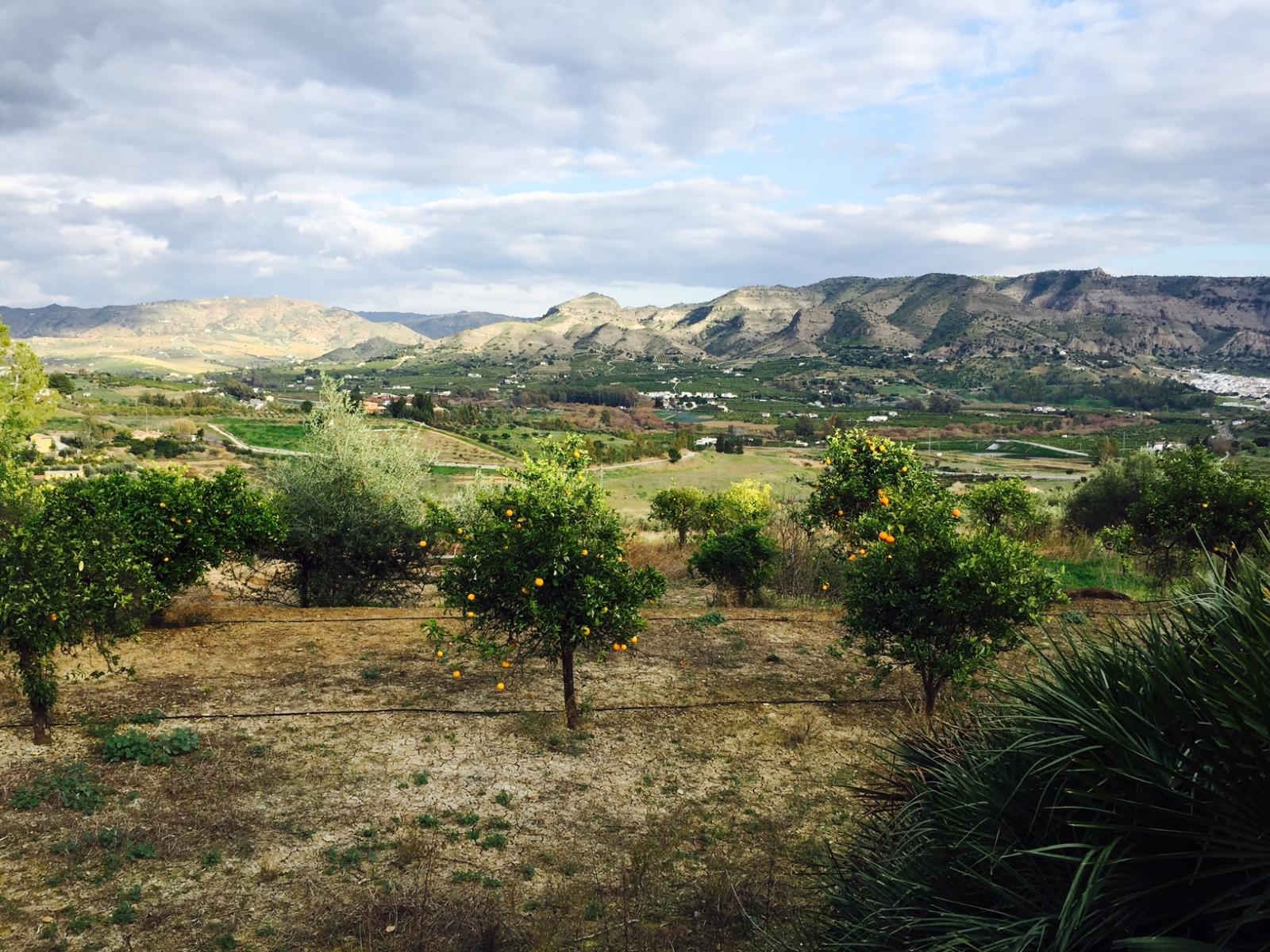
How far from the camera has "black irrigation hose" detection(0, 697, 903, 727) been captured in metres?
12.3

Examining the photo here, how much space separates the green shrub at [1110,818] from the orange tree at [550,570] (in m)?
6.67

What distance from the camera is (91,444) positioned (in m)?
73.6

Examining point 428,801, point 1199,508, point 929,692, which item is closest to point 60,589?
point 428,801

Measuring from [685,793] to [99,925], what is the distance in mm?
6971

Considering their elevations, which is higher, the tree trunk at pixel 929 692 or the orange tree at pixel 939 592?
the orange tree at pixel 939 592

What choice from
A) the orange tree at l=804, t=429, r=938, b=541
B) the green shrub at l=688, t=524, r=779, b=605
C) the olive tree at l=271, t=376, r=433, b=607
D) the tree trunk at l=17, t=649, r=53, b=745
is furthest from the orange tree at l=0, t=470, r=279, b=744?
the orange tree at l=804, t=429, r=938, b=541

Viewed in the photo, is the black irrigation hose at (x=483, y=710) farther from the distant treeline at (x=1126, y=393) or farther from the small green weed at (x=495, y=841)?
the distant treeline at (x=1126, y=393)

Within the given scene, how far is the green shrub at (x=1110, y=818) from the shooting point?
3.57 meters

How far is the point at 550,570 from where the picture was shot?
465 inches

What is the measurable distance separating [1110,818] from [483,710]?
11.1 m

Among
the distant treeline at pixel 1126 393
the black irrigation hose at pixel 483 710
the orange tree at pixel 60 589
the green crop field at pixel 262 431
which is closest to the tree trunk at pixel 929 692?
the black irrigation hose at pixel 483 710

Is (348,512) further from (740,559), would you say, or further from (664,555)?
(664,555)

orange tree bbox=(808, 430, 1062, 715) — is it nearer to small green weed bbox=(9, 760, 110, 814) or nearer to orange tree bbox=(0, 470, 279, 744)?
small green weed bbox=(9, 760, 110, 814)

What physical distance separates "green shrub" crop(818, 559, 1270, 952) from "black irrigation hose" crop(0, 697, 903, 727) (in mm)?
8479
